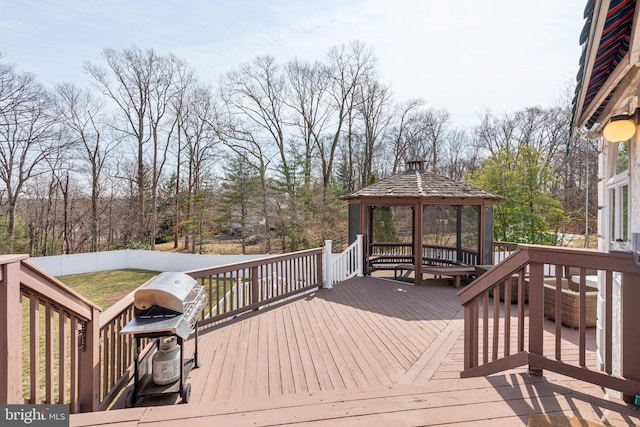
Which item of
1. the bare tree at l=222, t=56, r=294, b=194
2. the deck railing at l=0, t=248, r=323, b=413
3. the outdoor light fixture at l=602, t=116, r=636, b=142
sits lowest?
the deck railing at l=0, t=248, r=323, b=413

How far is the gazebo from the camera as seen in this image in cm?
737

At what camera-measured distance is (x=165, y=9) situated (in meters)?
7.36

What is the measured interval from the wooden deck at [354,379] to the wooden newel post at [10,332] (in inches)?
17.8

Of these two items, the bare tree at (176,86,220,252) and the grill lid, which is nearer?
the grill lid

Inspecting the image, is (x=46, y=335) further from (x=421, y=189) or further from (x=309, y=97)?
(x=309, y=97)

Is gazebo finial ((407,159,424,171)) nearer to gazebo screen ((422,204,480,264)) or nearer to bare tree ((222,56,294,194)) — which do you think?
gazebo screen ((422,204,480,264))

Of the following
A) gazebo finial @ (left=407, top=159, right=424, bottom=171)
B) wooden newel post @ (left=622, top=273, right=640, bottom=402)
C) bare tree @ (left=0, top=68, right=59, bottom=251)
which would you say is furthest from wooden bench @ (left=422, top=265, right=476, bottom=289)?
bare tree @ (left=0, top=68, right=59, bottom=251)

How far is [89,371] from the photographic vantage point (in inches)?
88.8

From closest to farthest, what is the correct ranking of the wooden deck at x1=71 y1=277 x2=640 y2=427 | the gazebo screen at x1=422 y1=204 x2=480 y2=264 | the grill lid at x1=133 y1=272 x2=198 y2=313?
Answer: the wooden deck at x1=71 y1=277 x2=640 y2=427 → the grill lid at x1=133 y1=272 x2=198 y2=313 → the gazebo screen at x1=422 y1=204 x2=480 y2=264

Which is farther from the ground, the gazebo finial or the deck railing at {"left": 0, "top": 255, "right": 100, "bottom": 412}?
the gazebo finial

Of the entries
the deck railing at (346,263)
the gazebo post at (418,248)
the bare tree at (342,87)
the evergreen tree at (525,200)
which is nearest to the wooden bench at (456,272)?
the gazebo post at (418,248)

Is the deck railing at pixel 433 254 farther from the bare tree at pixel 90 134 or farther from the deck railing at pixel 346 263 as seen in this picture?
the bare tree at pixel 90 134

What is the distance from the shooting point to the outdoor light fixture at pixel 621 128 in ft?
7.39

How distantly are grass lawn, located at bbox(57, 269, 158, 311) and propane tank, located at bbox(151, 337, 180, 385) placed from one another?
8091 mm
